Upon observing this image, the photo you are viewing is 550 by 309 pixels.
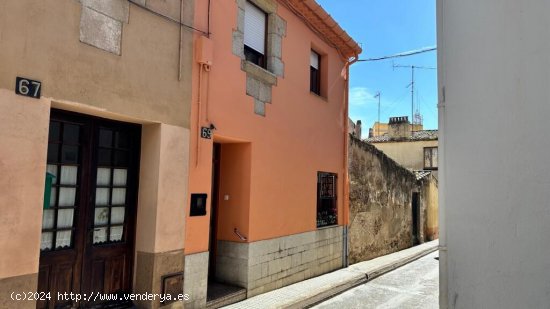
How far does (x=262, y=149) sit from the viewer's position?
A: 6719 mm

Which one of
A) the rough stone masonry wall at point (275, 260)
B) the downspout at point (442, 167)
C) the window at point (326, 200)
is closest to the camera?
the downspout at point (442, 167)

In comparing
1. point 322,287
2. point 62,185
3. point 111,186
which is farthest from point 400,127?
point 62,185

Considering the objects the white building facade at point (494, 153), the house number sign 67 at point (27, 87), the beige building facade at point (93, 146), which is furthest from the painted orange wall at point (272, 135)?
the white building facade at point (494, 153)

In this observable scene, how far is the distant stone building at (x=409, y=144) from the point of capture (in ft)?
78.9

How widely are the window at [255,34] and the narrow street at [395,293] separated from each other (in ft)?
14.9

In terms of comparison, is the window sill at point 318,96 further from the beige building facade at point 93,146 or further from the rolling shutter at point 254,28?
the beige building facade at point 93,146

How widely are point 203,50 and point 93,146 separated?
194cm

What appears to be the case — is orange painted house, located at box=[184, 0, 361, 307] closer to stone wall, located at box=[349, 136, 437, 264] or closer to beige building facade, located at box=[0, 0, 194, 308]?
beige building facade, located at box=[0, 0, 194, 308]

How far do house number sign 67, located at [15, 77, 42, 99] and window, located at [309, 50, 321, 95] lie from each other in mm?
6074

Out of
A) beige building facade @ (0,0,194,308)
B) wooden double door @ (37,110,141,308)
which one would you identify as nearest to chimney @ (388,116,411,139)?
beige building facade @ (0,0,194,308)

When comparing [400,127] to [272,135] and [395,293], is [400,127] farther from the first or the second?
[272,135]

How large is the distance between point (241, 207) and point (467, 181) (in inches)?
184

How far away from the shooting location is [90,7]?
13.4 ft

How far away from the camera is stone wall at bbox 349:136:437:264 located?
10414 mm
